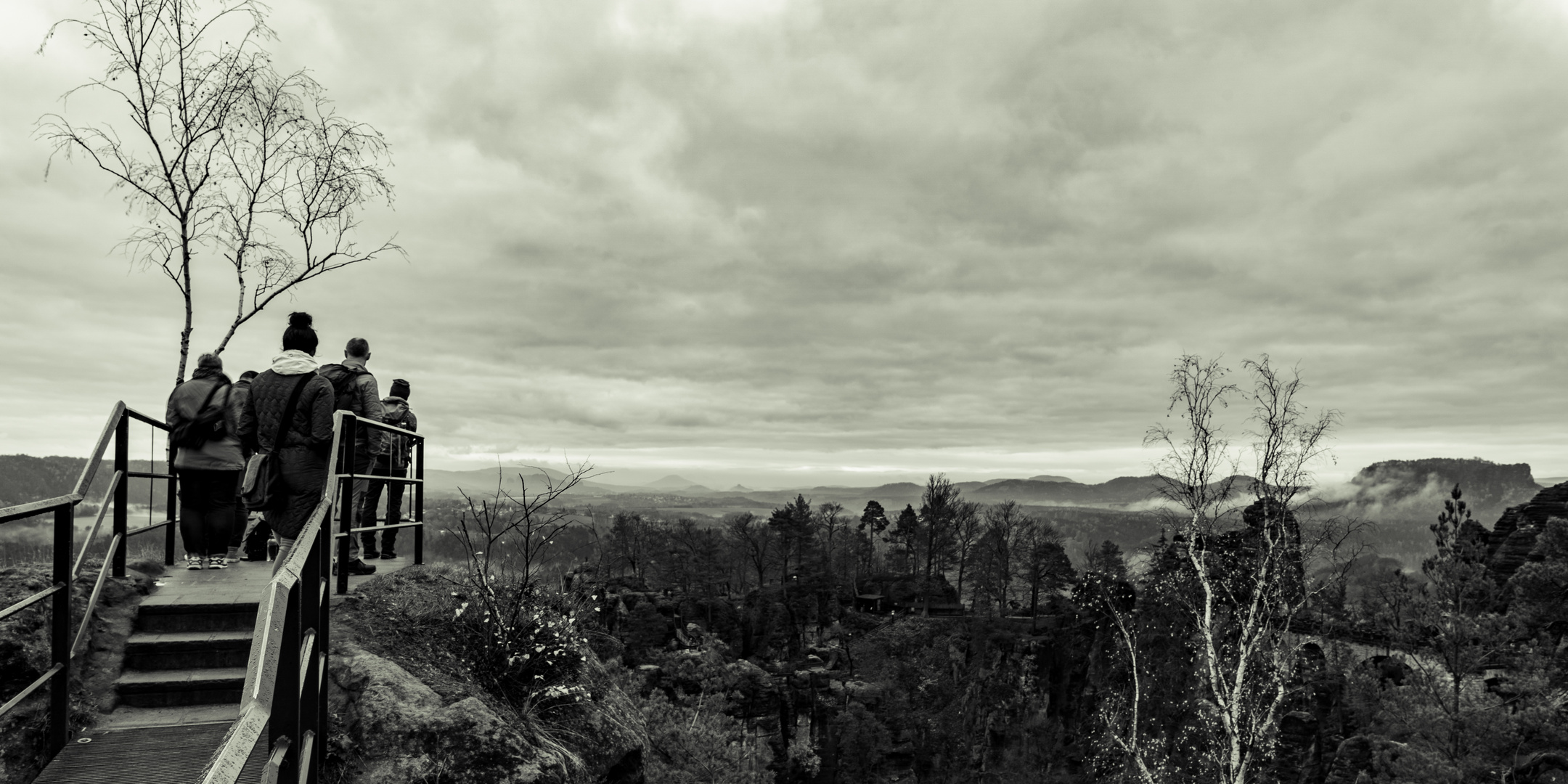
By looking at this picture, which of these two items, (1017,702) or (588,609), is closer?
(588,609)

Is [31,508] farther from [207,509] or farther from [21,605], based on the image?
[207,509]

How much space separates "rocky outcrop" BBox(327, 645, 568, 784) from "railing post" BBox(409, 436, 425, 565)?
335cm

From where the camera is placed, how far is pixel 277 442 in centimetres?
596

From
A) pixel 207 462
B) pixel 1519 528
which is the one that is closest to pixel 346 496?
pixel 207 462

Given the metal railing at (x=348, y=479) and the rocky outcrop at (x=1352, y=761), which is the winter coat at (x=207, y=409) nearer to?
the metal railing at (x=348, y=479)

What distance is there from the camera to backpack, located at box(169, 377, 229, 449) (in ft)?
22.7

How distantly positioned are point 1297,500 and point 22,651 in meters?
24.5

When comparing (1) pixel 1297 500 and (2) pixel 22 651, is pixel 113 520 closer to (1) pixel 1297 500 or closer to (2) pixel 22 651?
(2) pixel 22 651

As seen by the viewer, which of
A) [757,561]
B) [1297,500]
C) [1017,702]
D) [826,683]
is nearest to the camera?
[1297,500]

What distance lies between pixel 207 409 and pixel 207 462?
472mm

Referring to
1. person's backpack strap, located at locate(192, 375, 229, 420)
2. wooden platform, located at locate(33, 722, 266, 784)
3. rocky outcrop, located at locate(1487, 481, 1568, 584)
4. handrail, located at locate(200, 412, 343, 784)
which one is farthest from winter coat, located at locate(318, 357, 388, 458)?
rocky outcrop, located at locate(1487, 481, 1568, 584)

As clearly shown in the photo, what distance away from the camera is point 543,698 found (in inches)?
264

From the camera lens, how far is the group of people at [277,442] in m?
5.98

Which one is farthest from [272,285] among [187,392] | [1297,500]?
[1297,500]
